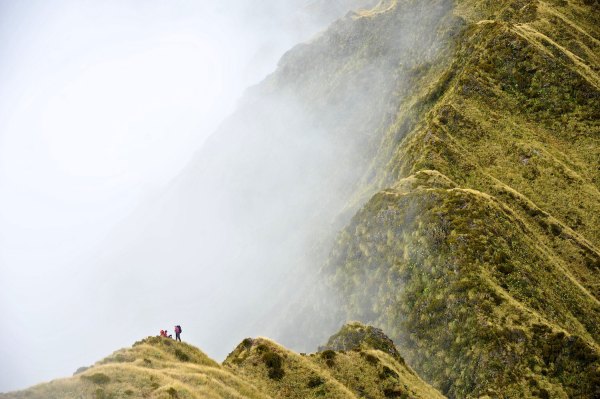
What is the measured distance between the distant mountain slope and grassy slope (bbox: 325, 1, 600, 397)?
10624mm

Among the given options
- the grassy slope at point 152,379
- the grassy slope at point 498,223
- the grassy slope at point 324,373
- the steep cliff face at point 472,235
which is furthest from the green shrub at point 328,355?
the grassy slope at point 498,223

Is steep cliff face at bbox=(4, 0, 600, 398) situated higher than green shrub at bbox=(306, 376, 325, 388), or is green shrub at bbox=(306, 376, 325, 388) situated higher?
steep cliff face at bbox=(4, 0, 600, 398)

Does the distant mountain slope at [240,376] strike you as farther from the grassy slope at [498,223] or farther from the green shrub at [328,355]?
the grassy slope at [498,223]

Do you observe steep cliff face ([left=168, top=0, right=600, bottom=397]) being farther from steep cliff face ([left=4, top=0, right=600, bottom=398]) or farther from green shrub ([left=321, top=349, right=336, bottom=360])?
green shrub ([left=321, top=349, right=336, bottom=360])

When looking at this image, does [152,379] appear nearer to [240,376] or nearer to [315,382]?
[240,376]

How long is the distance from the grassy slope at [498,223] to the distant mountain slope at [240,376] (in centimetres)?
1062

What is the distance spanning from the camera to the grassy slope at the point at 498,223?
5053cm

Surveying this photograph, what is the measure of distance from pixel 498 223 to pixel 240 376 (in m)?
42.0

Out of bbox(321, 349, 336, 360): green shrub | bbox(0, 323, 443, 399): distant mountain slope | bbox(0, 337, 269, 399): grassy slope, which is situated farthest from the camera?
bbox(321, 349, 336, 360): green shrub

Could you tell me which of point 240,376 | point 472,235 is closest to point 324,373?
point 240,376

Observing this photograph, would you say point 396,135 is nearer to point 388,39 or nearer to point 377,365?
Answer: point 388,39

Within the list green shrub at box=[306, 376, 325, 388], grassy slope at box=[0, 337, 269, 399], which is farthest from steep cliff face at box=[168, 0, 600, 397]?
grassy slope at box=[0, 337, 269, 399]

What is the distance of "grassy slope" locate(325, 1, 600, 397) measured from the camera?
166 ft

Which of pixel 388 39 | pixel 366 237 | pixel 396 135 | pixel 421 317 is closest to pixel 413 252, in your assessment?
pixel 421 317
